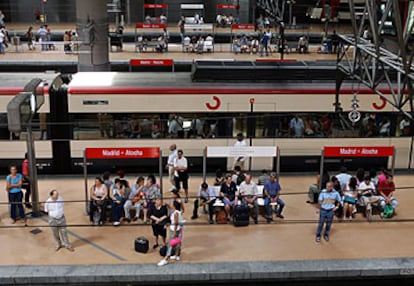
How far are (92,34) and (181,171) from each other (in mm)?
11081

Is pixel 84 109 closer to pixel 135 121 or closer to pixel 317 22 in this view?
pixel 135 121

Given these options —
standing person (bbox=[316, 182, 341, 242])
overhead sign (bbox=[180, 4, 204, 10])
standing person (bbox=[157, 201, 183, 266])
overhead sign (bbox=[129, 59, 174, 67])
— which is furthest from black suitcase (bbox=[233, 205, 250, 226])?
overhead sign (bbox=[180, 4, 204, 10])

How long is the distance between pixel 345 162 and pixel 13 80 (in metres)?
10.0

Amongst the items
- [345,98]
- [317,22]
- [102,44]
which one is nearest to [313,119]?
[345,98]

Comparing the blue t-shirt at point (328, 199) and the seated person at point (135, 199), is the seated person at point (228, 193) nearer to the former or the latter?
the seated person at point (135, 199)

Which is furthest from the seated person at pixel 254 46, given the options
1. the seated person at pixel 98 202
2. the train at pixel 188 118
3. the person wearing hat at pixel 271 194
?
the seated person at pixel 98 202

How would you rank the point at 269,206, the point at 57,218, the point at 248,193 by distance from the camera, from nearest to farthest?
the point at 57,218, the point at 248,193, the point at 269,206

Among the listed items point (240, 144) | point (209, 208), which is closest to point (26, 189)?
point (209, 208)

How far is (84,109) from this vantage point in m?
17.1

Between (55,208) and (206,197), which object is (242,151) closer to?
(206,197)

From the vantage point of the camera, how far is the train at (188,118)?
17078 mm

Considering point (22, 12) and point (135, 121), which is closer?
point (135, 121)

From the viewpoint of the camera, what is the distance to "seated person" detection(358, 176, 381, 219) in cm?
1488

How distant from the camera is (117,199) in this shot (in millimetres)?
14250
